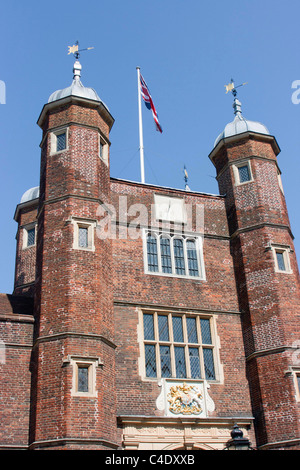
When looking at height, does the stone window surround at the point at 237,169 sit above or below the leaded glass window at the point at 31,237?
below

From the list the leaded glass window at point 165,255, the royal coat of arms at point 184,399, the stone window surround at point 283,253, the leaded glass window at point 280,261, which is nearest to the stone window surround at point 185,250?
the leaded glass window at point 165,255

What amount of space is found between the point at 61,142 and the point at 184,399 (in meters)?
8.80

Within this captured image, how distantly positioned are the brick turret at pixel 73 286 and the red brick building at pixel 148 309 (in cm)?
4

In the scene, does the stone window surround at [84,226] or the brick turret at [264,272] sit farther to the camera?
the stone window surround at [84,226]

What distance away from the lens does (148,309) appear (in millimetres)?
17141

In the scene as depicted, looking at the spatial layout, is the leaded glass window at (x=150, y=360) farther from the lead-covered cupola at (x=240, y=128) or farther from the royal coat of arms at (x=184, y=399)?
the lead-covered cupola at (x=240, y=128)

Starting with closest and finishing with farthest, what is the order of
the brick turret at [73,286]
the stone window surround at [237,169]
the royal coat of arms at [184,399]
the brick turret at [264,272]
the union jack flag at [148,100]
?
the brick turret at [73,286], the royal coat of arms at [184,399], the brick turret at [264,272], the stone window surround at [237,169], the union jack flag at [148,100]

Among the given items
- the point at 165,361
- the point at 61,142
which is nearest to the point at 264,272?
the point at 165,361

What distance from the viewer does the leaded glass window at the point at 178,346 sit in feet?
54.4

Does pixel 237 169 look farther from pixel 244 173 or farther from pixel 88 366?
pixel 88 366

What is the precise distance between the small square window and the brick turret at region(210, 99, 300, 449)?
5935 millimetres

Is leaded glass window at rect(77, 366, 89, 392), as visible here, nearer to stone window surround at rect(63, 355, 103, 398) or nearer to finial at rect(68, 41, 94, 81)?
stone window surround at rect(63, 355, 103, 398)

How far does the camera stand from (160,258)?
60.2ft

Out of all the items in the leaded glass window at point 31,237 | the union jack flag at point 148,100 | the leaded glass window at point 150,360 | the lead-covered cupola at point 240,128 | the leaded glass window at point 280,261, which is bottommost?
the leaded glass window at point 150,360
